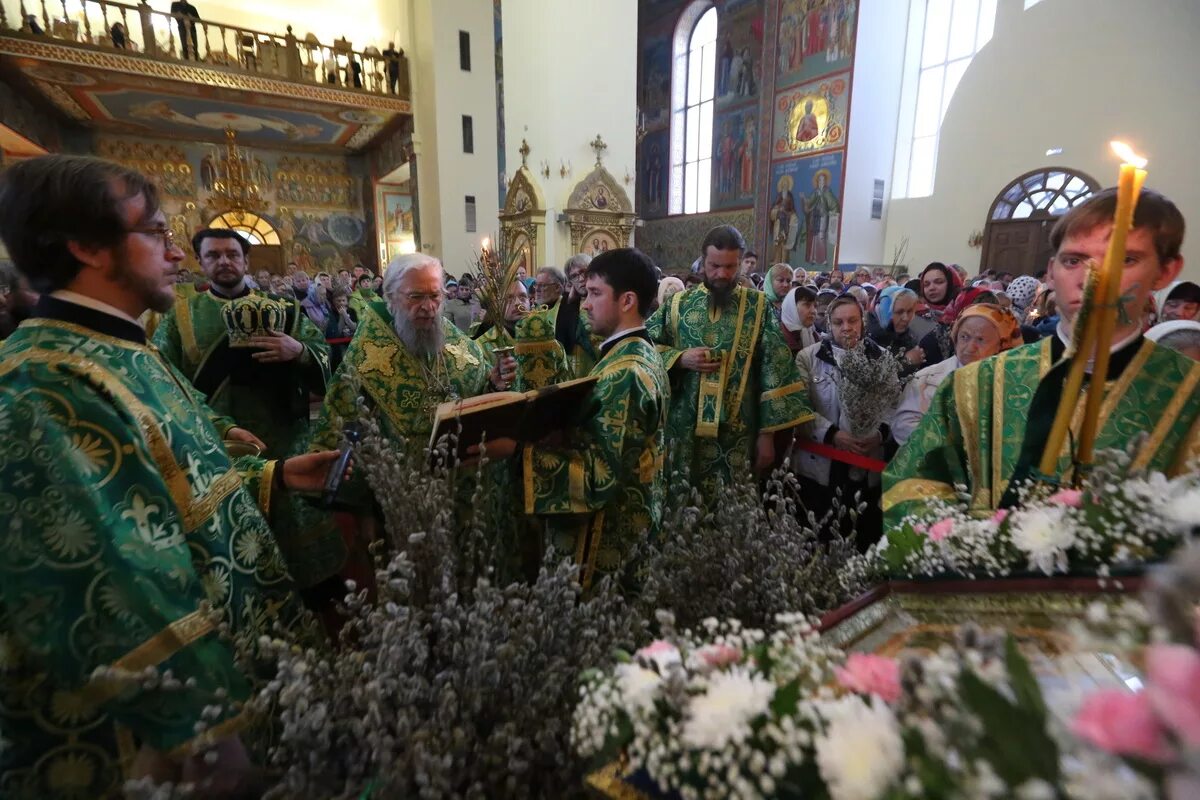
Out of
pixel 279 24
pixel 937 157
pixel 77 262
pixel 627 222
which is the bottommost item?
pixel 77 262

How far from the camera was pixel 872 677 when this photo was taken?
625 mm

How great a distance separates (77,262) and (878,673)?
183cm

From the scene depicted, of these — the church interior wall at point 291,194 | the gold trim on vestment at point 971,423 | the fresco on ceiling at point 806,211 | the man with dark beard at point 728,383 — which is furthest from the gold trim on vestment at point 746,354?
the church interior wall at point 291,194

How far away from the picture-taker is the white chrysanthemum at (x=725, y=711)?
0.62 metres

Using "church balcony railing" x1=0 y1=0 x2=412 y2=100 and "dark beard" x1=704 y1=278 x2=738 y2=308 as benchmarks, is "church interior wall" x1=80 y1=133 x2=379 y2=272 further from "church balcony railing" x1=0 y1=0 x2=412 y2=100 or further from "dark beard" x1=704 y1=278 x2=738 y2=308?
"dark beard" x1=704 y1=278 x2=738 y2=308

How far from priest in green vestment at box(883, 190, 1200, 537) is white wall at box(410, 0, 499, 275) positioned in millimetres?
12221

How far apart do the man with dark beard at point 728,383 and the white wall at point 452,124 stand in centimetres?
1021

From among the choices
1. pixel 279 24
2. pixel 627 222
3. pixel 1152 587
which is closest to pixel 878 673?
pixel 1152 587

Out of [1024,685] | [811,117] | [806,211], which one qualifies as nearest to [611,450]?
[1024,685]

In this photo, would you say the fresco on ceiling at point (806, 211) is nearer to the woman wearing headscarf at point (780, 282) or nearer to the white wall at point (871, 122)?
the white wall at point (871, 122)

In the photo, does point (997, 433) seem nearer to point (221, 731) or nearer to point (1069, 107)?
point (221, 731)

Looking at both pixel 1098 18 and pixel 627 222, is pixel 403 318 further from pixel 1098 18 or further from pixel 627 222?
pixel 1098 18

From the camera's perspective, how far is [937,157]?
51.0 ft

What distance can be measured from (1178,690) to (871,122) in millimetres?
19544
